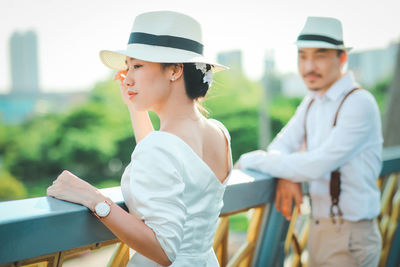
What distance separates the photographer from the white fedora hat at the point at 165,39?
1357 mm

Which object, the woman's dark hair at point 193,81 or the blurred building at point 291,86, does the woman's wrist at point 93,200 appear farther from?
the blurred building at point 291,86

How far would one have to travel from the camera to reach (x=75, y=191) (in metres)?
1.28

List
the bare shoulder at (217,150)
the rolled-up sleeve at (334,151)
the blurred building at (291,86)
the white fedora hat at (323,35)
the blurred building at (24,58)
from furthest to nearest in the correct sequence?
the blurred building at (24,58)
the blurred building at (291,86)
the white fedora hat at (323,35)
the rolled-up sleeve at (334,151)
the bare shoulder at (217,150)

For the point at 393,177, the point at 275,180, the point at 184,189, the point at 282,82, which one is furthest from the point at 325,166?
the point at 282,82

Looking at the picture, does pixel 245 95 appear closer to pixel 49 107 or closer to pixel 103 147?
pixel 103 147

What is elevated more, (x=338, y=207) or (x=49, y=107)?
(x=338, y=207)

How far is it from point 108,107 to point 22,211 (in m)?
34.1

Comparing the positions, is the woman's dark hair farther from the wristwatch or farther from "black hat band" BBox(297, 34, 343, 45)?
"black hat band" BBox(297, 34, 343, 45)

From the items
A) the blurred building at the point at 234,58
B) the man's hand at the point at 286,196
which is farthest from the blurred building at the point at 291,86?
the man's hand at the point at 286,196

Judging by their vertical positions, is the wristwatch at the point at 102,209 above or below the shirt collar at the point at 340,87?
below

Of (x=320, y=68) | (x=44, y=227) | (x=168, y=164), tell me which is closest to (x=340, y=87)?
(x=320, y=68)

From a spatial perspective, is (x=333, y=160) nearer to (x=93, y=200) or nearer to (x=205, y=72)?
(x=205, y=72)

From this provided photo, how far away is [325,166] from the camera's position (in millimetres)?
2111

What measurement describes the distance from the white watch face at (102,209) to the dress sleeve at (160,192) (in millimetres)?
83
